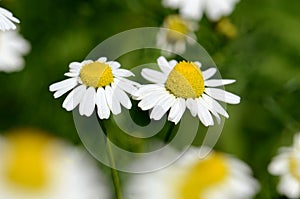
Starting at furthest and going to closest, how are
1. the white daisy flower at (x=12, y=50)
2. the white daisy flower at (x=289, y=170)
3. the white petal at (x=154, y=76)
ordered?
the white daisy flower at (x=12, y=50) → the white daisy flower at (x=289, y=170) → the white petal at (x=154, y=76)

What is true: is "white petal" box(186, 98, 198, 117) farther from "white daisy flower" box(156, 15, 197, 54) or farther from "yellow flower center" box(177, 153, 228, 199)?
"white daisy flower" box(156, 15, 197, 54)

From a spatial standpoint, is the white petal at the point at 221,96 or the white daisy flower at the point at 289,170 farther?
the white daisy flower at the point at 289,170

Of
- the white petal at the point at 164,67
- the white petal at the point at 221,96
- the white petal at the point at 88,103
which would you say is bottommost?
the white petal at the point at 88,103

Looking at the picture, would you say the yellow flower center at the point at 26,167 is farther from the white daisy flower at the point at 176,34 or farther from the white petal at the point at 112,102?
the white daisy flower at the point at 176,34

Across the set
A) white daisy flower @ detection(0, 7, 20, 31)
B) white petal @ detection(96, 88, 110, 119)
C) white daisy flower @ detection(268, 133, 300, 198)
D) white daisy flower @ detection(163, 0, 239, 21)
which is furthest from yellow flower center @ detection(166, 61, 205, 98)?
white daisy flower @ detection(163, 0, 239, 21)

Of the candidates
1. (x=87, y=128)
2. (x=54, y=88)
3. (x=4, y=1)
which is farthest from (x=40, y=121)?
(x=54, y=88)

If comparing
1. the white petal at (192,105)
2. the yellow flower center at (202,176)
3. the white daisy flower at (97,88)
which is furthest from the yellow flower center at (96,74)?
the yellow flower center at (202,176)
